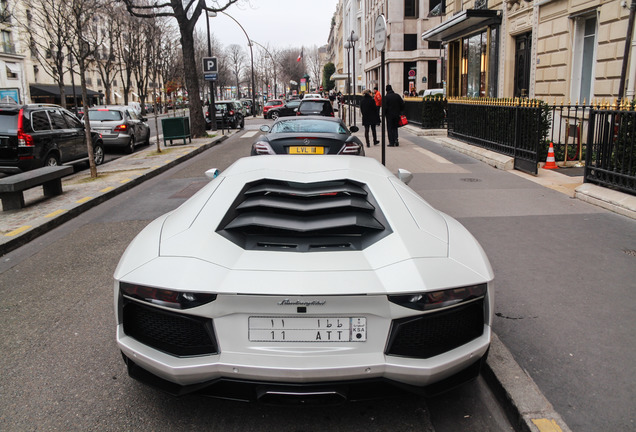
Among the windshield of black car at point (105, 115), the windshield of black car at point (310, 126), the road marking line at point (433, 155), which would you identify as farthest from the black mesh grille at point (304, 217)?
the windshield of black car at point (105, 115)

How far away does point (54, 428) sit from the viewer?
2908mm

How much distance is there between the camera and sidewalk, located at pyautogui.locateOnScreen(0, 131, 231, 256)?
7.59 metres

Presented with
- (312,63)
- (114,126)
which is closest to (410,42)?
(114,126)

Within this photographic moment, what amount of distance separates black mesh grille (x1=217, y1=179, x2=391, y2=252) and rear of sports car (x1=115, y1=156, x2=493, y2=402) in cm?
1

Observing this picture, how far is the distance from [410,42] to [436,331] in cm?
5678

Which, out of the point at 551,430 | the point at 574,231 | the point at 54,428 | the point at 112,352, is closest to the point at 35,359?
the point at 112,352

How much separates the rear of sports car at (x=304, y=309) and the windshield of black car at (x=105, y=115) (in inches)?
725

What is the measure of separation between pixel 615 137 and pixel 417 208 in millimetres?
6287

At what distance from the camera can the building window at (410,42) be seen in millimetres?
55125

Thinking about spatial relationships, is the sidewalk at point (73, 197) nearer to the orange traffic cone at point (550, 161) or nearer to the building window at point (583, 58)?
the orange traffic cone at point (550, 161)

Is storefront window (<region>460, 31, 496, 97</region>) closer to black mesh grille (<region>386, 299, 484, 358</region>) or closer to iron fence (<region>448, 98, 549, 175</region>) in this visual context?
iron fence (<region>448, 98, 549, 175</region>)

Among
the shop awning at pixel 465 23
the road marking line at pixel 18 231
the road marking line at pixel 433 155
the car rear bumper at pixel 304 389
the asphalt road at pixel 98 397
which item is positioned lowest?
the asphalt road at pixel 98 397

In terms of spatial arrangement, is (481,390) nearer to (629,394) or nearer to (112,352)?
(629,394)

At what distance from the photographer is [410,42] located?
2179 inches
